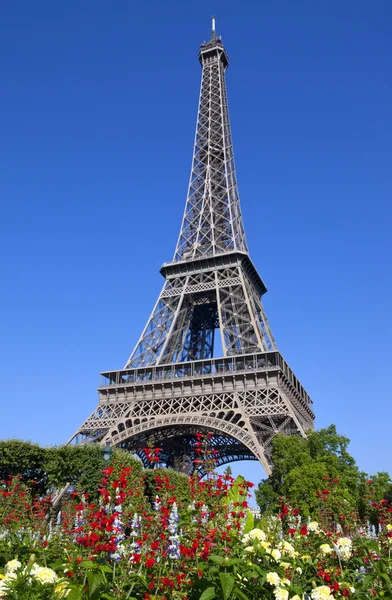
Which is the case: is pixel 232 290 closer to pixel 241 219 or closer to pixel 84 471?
pixel 241 219

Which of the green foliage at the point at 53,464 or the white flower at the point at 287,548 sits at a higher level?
the green foliage at the point at 53,464

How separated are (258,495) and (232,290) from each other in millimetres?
18498

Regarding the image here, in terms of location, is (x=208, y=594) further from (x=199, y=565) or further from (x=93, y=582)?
(x=93, y=582)

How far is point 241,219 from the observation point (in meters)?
53.2

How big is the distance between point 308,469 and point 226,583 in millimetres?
25528

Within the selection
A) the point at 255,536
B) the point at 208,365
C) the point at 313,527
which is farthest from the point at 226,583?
the point at 208,365

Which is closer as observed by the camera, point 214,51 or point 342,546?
point 342,546

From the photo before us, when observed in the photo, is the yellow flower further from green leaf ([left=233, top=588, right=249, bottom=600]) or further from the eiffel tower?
the eiffel tower

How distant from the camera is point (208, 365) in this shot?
4131 centimetres

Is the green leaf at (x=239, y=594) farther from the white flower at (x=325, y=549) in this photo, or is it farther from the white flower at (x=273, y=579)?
the white flower at (x=325, y=549)

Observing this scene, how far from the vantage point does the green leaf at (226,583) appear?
173 inches

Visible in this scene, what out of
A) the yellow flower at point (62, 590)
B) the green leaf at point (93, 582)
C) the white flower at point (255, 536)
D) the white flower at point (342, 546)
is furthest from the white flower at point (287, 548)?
the yellow flower at point (62, 590)

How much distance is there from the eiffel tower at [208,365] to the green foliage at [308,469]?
164 centimetres

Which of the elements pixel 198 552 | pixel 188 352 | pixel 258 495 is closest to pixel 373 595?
pixel 198 552
